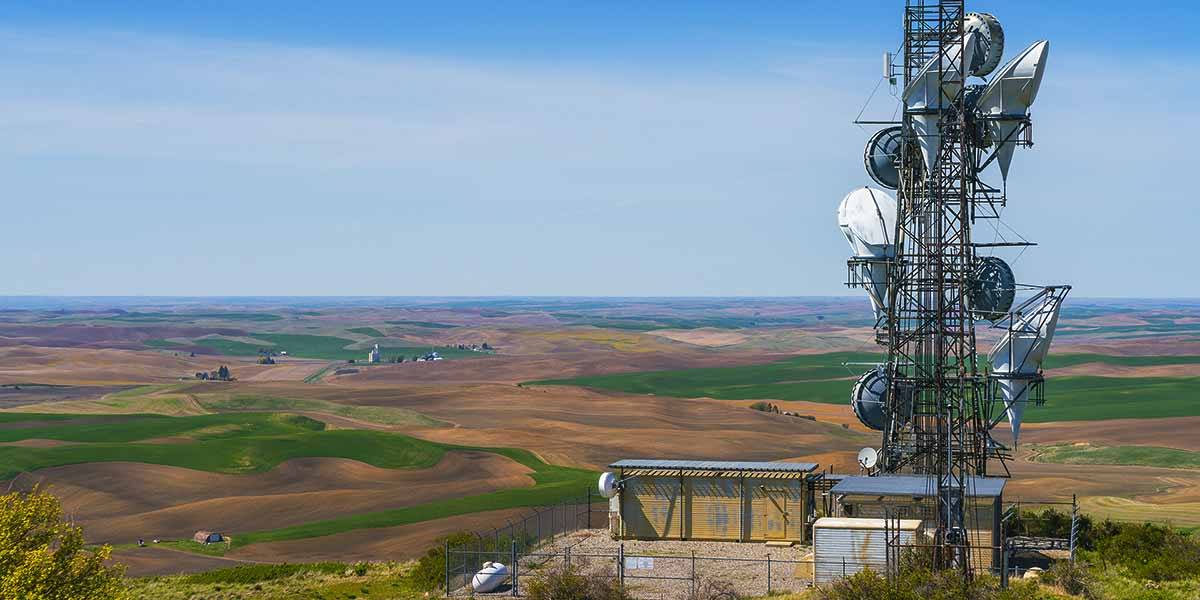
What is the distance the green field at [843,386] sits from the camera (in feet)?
378

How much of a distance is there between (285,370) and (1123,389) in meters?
105

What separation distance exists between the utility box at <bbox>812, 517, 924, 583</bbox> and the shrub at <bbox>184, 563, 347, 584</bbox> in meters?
17.7

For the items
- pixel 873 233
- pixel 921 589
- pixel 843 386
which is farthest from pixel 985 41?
pixel 843 386

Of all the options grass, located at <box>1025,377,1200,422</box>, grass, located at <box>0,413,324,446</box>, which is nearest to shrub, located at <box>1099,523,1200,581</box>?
grass, located at <box>0,413,324,446</box>

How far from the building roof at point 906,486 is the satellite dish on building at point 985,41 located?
13.6 meters

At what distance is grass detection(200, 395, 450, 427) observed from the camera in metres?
108

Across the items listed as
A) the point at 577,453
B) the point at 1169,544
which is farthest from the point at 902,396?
the point at 577,453

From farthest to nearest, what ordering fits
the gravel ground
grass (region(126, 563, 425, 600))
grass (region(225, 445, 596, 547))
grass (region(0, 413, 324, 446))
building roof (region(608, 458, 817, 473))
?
grass (region(0, 413, 324, 446)), grass (region(225, 445, 596, 547)), building roof (region(608, 458, 817, 473)), grass (region(126, 563, 425, 600)), the gravel ground

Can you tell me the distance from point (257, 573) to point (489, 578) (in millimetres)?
12192

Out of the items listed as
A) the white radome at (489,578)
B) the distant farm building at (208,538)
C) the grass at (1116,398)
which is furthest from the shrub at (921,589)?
the grass at (1116,398)

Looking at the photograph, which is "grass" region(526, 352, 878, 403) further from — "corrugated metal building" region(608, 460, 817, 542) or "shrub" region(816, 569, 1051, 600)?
"shrub" region(816, 569, 1051, 600)

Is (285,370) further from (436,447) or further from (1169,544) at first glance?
(1169,544)

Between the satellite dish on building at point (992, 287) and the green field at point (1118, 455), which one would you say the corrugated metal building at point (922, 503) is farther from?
the green field at point (1118, 455)

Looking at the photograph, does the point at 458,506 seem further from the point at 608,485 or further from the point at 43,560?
the point at 43,560
